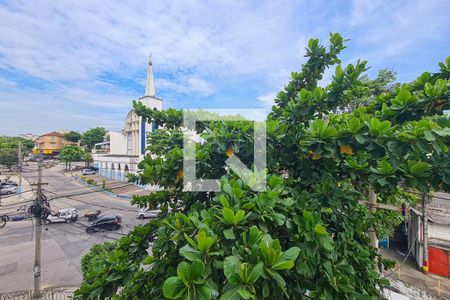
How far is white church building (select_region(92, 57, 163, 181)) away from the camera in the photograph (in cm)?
2323

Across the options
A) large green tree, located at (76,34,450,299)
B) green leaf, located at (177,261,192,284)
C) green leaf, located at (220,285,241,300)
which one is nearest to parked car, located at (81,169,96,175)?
large green tree, located at (76,34,450,299)

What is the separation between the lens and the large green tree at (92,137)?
4681 cm

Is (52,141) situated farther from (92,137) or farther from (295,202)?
(295,202)

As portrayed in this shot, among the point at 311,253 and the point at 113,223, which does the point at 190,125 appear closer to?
the point at 311,253

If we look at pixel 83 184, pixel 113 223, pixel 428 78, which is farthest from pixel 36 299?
pixel 83 184

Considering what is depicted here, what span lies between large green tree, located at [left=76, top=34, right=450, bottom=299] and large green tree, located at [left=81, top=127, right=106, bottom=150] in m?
51.1

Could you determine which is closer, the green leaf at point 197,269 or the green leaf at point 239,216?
the green leaf at point 197,269

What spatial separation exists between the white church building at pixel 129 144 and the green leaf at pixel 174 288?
22.0 m

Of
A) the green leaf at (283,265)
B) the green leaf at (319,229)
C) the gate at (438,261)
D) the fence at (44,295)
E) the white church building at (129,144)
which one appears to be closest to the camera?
the green leaf at (283,265)

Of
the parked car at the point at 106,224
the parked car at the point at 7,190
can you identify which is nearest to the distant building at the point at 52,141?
the parked car at the point at 7,190

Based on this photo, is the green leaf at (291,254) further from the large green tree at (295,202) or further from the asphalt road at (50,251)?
the asphalt road at (50,251)

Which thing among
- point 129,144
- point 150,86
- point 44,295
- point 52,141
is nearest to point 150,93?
point 150,86

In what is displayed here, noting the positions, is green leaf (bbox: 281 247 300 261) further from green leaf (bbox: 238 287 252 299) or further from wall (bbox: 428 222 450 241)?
wall (bbox: 428 222 450 241)

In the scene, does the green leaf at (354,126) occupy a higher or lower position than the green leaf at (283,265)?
higher
